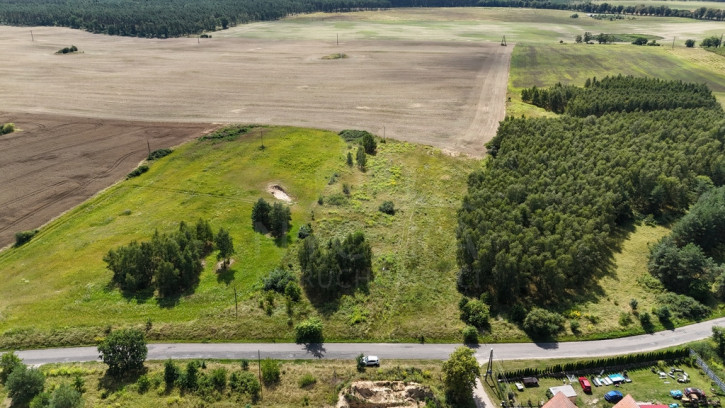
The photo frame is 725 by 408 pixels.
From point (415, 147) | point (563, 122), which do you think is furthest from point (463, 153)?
point (563, 122)

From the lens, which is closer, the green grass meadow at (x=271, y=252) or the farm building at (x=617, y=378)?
the farm building at (x=617, y=378)

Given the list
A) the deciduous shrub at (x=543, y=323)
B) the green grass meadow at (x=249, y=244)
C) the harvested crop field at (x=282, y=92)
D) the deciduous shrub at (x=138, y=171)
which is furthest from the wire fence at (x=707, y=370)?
the deciduous shrub at (x=138, y=171)

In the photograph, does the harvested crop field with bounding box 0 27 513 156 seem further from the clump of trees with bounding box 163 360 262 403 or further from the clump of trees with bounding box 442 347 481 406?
the clump of trees with bounding box 163 360 262 403

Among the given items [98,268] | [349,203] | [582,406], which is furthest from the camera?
[349,203]

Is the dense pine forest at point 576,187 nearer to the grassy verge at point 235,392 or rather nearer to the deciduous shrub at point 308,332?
the grassy verge at point 235,392

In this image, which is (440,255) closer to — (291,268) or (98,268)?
(291,268)

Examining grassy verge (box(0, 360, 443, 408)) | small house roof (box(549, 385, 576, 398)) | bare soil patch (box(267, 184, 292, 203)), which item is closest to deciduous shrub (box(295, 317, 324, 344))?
grassy verge (box(0, 360, 443, 408))

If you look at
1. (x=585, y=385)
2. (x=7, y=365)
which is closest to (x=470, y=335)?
(x=585, y=385)
